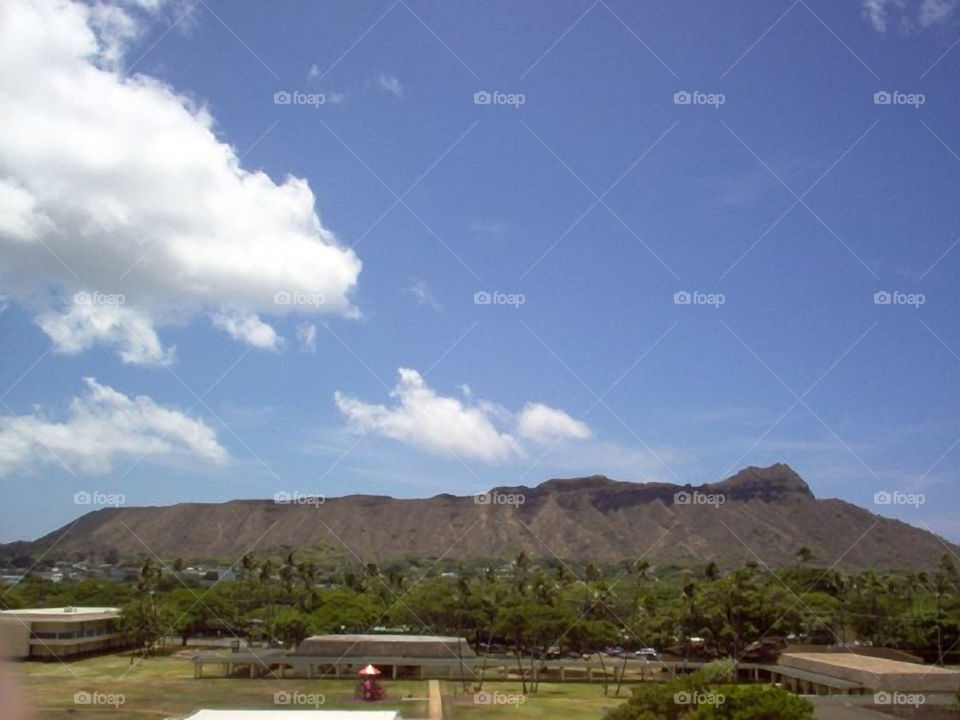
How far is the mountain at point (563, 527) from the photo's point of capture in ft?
200

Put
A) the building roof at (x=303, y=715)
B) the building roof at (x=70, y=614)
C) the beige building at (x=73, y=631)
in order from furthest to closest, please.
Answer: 1. the building roof at (x=70, y=614)
2. the beige building at (x=73, y=631)
3. the building roof at (x=303, y=715)

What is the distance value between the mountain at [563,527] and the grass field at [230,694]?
111 ft

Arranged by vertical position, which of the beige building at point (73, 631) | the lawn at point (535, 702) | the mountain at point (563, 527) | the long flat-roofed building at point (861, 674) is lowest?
the lawn at point (535, 702)

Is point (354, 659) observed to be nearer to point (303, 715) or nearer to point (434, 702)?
point (434, 702)

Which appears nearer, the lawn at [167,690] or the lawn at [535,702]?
the lawn at [167,690]

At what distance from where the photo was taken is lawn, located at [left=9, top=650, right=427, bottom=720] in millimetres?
20250

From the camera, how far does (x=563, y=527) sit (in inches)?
2717

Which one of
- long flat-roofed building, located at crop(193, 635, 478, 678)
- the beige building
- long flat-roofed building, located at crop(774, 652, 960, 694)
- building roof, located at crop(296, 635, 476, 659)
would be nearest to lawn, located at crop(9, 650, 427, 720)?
the beige building

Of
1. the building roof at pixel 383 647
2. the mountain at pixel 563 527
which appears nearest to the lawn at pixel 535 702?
the building roof at pixel 383 647

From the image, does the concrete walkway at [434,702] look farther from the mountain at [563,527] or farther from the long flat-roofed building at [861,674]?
the mountain at [563,527]

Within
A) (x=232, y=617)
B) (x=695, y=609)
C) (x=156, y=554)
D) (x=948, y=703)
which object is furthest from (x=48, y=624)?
(x=156, y=554)

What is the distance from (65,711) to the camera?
19859 millimetres

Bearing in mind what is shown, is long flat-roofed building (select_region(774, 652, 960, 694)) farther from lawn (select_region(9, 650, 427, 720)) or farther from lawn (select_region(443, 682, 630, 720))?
lawn (select_region(9, 650, 427, 720))

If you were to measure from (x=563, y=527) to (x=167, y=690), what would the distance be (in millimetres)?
47888
